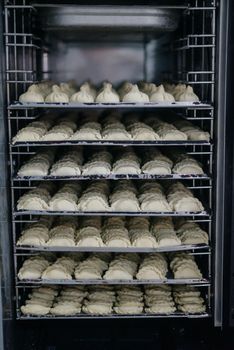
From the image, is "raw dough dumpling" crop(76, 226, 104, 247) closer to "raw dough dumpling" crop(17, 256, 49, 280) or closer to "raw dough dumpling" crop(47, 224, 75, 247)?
"raw dough dumpling" crop(47, 224, 75, 247)

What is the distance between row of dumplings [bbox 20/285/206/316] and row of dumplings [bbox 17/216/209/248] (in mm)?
257

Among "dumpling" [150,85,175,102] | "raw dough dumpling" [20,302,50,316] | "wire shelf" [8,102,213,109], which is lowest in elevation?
"raw dough dumpling" [20,302,50,316]

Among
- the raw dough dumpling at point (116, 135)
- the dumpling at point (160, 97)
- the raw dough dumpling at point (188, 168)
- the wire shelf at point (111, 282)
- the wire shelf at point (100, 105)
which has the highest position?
the dumpling at point (160, 97)

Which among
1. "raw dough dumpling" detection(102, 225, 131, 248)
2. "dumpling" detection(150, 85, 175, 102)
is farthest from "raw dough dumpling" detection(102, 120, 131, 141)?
"raw dough dumpling" detection(102, 225, 131, 248)

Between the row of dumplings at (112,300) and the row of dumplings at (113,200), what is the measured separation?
1.37ft

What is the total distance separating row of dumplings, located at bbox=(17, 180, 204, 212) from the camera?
8.05 feet

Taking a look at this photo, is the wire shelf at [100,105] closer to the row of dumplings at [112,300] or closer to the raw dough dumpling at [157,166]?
the raw dough dumpling at [157,166]

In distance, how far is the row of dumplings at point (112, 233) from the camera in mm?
2479

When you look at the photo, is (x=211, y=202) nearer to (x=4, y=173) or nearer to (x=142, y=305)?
(x=142, y=305)

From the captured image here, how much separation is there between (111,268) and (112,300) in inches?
6.4

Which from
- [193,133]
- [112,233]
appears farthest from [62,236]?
[193,133]

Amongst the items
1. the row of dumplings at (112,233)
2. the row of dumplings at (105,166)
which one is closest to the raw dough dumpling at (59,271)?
the row of dumplings at (112,233)

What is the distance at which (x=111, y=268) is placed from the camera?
2516mm

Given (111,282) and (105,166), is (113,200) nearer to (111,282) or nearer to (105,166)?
(105,166)
